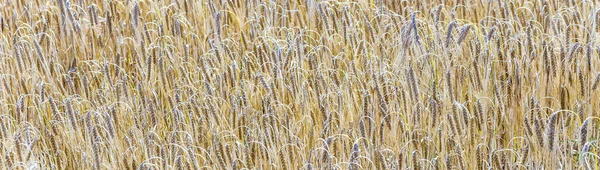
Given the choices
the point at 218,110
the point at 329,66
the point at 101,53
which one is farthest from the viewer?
the point at 101,53

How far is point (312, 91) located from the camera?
2.61 m

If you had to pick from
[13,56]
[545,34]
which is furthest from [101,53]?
[545,34]

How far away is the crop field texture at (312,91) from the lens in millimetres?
2236

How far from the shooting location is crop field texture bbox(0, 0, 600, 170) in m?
2.24

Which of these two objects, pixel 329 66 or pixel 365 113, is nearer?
pixel 365 113

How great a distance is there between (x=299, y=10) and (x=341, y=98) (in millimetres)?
969

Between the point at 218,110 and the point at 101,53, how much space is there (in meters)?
0.75

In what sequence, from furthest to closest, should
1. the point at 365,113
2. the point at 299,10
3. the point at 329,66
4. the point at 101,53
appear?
the point at 299,10
the point at 101,53
the point at 329,66
the point at 365,113

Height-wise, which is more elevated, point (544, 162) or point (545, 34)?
point (545, 34)

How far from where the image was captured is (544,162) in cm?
216

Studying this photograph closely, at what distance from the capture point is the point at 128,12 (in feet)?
11.4

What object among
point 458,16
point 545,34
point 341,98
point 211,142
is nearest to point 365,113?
point 341,98

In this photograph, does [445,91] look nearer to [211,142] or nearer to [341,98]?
[341,98]

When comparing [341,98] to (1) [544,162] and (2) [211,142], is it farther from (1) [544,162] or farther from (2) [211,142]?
(1) [544,162]
